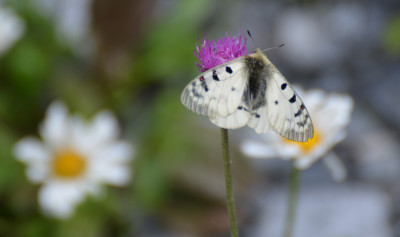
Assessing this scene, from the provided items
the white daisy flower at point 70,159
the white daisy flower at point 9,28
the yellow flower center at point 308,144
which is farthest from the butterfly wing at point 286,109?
the white daisy flower at point 9,28

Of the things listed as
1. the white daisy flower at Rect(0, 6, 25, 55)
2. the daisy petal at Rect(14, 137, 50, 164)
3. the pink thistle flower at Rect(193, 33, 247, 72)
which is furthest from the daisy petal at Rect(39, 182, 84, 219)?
the pink thistle flower at Rect(193, 33, 247, 72)

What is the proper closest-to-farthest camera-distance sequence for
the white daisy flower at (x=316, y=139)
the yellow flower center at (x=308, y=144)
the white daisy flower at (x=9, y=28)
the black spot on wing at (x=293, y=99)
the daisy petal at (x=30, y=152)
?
the black spot on wing at (x=293, y=99) < the white daisy flower at (x=316, y=139) < the yellow flower center at (x=308, y=144) < the daisy petal at (x=30, y=152) < the white daisy flower at (x=9, y=28)

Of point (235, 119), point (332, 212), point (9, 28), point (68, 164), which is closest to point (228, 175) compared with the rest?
point (235, 119)

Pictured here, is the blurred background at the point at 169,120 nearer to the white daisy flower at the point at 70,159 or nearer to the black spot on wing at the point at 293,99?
the white daisy flower at the point at 70,159

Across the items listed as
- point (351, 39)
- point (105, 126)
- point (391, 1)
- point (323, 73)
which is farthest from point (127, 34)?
point (391, 1)

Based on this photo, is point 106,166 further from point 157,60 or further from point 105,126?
point 157,60

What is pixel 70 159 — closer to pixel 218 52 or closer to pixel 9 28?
pixel 9 28
